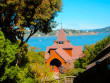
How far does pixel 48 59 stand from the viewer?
36.6 m

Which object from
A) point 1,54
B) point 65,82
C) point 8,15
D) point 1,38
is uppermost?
point 8,15

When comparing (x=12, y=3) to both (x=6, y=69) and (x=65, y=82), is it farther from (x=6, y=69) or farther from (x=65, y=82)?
(x=65, y=82)

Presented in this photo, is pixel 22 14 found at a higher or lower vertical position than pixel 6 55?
higher

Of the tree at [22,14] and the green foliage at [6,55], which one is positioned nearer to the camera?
the green foliage at [6,55]

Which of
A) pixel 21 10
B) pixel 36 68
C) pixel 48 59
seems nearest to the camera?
pixel 21 10

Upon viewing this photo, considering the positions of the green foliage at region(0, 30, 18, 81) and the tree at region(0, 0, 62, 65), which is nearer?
the green foliage at region(0, 30, 18, 81)

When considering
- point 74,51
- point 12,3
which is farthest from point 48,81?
point 74,51

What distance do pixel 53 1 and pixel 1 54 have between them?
765 centimetres

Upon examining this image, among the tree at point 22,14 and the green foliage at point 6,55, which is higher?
the tree at point 22,14

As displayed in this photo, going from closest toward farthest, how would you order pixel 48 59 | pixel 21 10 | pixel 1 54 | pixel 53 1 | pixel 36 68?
pixel 1 54
pixel 21 10
pixel 53 1
pixel 36 68
pixel 48 59

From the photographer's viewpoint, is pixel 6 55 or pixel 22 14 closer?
pixel 6 55

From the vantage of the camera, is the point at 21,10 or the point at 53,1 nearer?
the point at 21,10

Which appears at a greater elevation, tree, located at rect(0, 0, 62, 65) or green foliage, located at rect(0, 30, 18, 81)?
tree, located at rect(0, 0, 62, 65)

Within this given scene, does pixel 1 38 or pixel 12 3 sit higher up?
pixel 12 3
